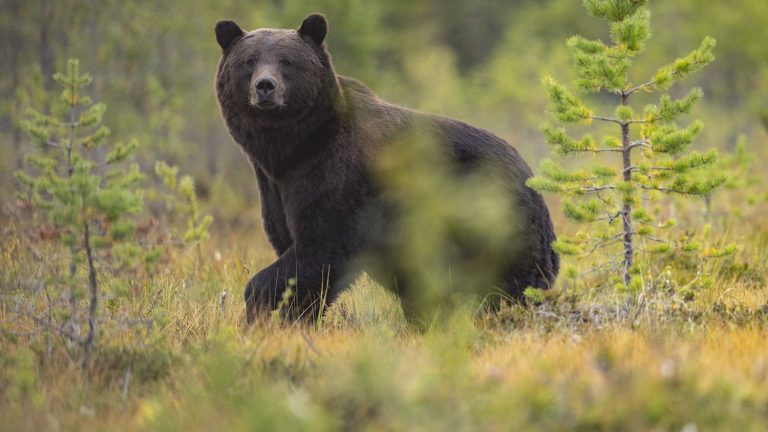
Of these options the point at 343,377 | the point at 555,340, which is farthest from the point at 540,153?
the point at 343,377

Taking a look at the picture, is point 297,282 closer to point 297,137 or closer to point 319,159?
point 319,159

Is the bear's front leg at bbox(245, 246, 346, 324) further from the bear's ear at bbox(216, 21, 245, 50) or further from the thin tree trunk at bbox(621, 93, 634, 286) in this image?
the thin tree trunk at bbox(621, 93, 634, 286)

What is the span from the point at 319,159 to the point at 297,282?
74 cm

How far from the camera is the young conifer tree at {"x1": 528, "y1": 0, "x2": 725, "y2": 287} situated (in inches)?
188

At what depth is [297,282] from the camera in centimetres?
483

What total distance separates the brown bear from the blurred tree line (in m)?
3.60

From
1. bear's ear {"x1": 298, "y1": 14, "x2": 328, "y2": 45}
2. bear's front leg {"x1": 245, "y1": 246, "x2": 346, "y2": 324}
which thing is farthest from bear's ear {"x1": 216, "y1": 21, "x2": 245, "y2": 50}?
bear's front leg {"x1": 245, "y1": 246, "x2": 346, "y2": 324}

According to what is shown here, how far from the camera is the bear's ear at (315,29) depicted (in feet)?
17.8

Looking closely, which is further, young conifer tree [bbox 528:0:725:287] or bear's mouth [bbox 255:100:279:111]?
bear's mouth [bbox 255:100:279:111]

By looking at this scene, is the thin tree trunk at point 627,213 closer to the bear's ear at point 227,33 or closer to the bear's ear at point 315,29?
the bear's ear at point 315,29

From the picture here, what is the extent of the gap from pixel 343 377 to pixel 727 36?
80.5 ft

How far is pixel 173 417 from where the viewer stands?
117 inches

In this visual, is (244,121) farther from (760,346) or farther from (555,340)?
(760,346)

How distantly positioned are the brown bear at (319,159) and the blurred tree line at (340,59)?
3605 mm
